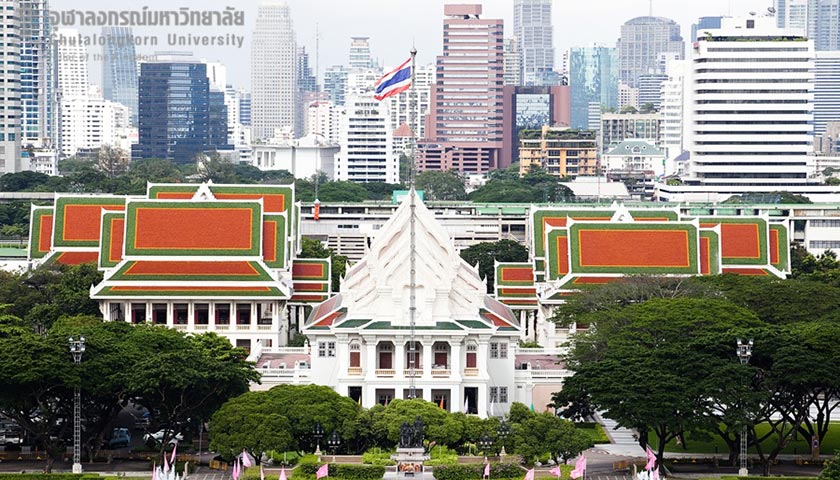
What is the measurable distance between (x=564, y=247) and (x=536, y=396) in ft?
59.9

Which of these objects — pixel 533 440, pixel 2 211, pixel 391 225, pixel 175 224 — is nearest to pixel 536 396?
pixel 391 225

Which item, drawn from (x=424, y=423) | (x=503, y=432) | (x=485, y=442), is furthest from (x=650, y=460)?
(x=424, y=423)

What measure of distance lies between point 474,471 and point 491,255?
193 ft

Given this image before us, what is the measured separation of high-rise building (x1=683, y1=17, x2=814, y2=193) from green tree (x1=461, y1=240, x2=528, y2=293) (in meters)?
49.5

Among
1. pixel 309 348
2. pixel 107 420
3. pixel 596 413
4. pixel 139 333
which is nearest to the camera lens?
pixel 107 420

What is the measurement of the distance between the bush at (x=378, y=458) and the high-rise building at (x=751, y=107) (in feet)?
351

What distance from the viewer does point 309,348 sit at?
96.0m

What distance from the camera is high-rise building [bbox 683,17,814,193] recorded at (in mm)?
176375

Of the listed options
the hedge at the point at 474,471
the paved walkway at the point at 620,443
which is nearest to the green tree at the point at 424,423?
the hedge at the point at 474,471

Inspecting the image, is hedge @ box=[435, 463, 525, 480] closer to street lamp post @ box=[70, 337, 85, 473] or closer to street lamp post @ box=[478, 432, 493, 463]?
street lamp post @ box=[478, 432, 493, 463]

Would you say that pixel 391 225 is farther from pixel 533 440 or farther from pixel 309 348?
Answer: pixel 533 440

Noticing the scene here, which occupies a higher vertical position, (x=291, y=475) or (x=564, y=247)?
(x=564, y=247)

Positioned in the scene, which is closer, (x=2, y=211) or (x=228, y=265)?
(x=228, y=265)

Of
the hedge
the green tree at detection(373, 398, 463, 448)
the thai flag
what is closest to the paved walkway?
the green tree at detection(373, 398, 463, 448)
